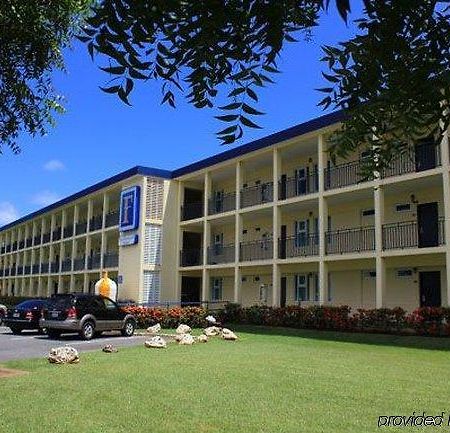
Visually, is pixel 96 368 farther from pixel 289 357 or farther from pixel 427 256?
pixel 427 256

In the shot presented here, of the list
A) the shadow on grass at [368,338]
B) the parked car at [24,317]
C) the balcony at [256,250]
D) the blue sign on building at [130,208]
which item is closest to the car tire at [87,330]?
the parked car at [24,317]

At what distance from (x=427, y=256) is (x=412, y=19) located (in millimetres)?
21862

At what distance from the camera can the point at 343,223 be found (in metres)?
28.3

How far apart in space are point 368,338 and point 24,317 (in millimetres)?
13813

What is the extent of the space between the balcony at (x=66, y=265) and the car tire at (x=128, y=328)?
2409 cm

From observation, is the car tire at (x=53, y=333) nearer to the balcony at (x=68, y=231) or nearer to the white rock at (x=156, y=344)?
the white rock at (x=156, y=344)

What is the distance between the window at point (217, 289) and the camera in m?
36.2

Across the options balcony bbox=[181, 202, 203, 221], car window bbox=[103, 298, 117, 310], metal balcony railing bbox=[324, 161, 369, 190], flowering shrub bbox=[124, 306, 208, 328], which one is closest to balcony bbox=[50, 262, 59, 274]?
balcony bbox=[181, 202, 203, 221]

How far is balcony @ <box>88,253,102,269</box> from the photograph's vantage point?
139 ft

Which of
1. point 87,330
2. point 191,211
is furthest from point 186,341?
point 191,211

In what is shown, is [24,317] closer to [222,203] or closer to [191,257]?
[191,257]

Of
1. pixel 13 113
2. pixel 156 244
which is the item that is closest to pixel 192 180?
pixel 156 244

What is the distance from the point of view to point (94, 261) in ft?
141

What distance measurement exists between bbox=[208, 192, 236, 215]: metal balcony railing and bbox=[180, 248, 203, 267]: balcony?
316cm
